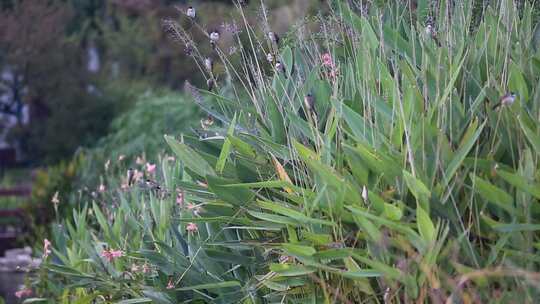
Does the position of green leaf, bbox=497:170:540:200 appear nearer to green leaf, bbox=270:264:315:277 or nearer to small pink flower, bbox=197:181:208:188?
green leaf, bbox=270:264:315:277

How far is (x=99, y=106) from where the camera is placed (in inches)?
894

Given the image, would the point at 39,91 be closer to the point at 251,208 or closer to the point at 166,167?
the point at 166,167

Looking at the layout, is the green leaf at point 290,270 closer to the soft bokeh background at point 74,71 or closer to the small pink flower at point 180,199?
the small pink flower at point 180,199

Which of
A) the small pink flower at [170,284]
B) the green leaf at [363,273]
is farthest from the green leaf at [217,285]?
the green leaf at [363,273]

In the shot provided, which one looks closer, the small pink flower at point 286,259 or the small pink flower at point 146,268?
the small pink flower at point 286,259

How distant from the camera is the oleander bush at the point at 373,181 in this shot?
12.2ft

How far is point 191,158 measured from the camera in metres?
4.70

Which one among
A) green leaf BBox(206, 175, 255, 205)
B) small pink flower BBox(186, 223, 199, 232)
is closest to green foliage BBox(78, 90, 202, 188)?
small pink flower BBox(186, 223, 199, 232)

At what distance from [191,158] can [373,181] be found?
1.02 meters

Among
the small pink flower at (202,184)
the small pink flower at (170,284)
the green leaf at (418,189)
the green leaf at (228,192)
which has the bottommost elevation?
the small pink flower at (170,284)

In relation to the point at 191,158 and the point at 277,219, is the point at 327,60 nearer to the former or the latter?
the point at 191,158

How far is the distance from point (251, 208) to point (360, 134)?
0.65m

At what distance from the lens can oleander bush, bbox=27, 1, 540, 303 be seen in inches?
147

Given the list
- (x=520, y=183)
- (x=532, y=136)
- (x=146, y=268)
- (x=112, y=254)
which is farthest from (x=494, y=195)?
(x=112, y=254)
